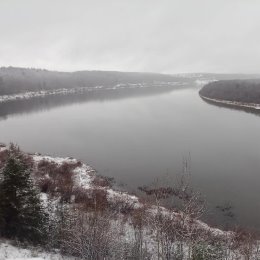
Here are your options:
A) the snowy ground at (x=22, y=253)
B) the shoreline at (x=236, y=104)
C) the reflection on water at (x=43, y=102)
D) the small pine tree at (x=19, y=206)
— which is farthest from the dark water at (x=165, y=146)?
the shoreline at (x=236, y=104)

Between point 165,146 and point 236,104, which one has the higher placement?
point 236,104

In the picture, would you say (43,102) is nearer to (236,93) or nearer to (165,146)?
(236,93)

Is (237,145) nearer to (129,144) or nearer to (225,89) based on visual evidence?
(129,144)

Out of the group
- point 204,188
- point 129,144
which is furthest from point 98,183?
point 129,144

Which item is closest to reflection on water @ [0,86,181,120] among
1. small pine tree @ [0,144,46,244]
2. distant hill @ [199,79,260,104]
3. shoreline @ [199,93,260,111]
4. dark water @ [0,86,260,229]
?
dark water @ [0,86,260,229]

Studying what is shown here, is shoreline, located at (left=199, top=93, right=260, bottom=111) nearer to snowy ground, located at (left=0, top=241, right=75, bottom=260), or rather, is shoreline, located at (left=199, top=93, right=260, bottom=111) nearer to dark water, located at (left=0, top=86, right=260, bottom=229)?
dark water, located at (left=0, top=86, right=260, bottom=229)

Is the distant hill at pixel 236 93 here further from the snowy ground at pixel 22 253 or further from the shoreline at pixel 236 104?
the snowy ground at pixel 22 253

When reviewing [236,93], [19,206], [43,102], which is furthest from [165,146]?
[43,102]
